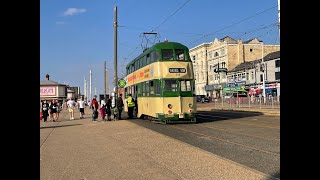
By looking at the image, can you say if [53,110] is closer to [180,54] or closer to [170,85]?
[170,85]

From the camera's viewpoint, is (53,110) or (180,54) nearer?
(180,54)

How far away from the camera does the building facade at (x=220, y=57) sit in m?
97.6

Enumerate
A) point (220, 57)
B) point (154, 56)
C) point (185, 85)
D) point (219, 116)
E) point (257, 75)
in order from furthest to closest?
point (220, 57) → point (257, 75) → point (219, 116) → point (154, 56) → point (185, 85)

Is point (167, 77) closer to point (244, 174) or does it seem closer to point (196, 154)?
point (196, 154)

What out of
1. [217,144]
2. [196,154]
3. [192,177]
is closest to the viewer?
[192,177]

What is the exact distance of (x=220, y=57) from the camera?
331 ft

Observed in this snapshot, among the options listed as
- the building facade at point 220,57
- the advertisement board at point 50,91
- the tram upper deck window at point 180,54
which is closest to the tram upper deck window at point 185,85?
the tram upper deck window at point 180,54

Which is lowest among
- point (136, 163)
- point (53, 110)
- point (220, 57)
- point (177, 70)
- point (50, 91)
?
point (136, 163)

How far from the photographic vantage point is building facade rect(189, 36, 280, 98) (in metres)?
97.6

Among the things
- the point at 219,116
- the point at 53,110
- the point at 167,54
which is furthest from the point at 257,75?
the point at 167,54

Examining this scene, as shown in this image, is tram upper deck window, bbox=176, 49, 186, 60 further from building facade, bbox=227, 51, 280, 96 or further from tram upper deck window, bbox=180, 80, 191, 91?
building facade, bbox=227, 51, 280, 96
